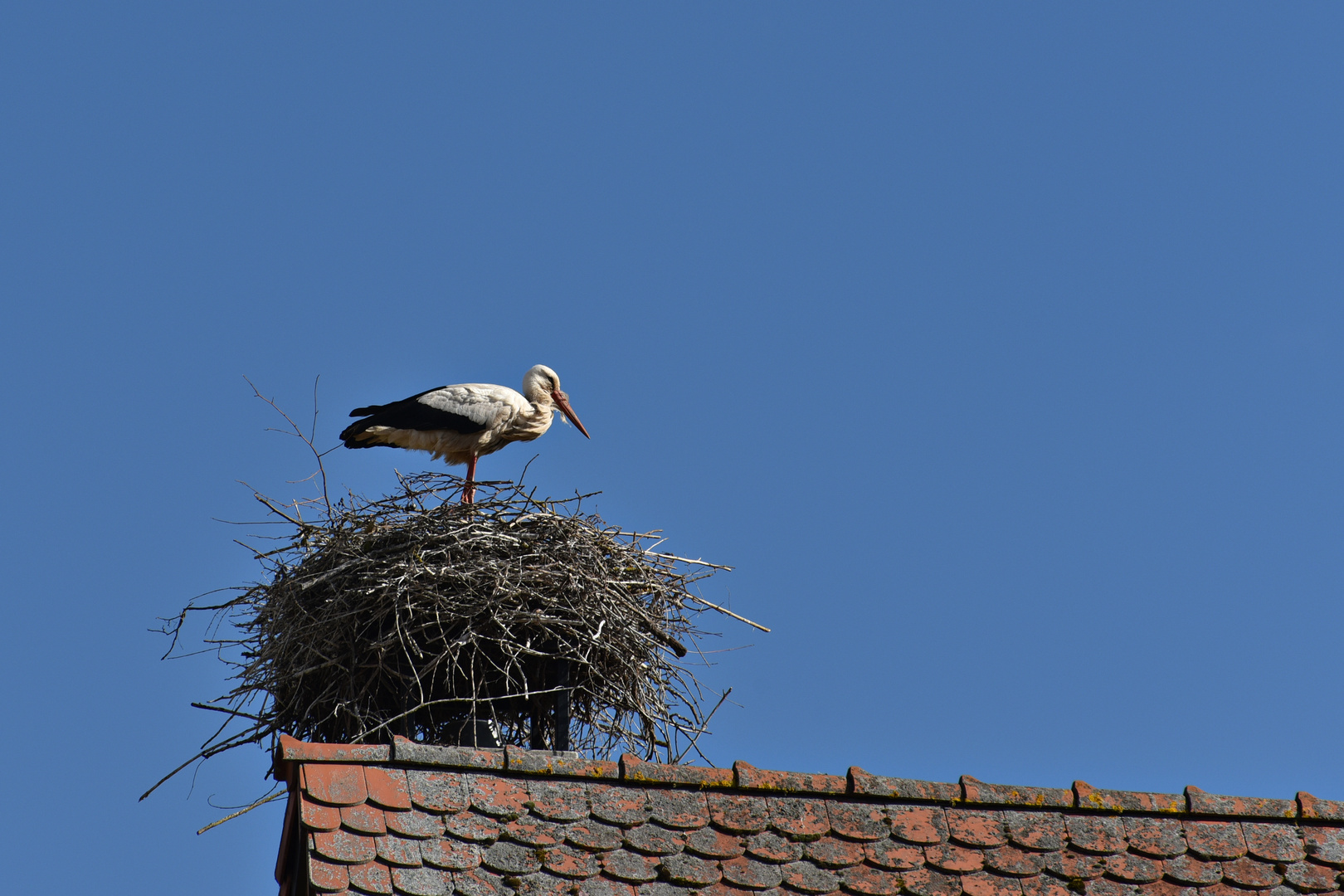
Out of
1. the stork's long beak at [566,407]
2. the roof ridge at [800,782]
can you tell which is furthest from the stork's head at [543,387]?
the roof ridge at [800,782]

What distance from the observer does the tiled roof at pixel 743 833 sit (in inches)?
185

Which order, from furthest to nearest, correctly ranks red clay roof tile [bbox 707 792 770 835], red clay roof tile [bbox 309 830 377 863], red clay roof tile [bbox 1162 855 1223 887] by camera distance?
red clay roof tile [bbox 1162 855 1223 887], red clay roof tile [bbox 707 792 770 835], red clay roof tile [bbox 309 830 377 863]

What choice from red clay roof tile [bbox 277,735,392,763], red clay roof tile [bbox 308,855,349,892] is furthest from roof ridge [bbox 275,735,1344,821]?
red clay roof tile [bbox 308,855,349,892]

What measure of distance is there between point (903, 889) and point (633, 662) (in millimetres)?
3178

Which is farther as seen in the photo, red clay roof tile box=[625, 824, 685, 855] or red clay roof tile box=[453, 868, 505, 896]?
red clay roof tile box=[625, 824, 685, 855]

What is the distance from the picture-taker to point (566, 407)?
470 inches

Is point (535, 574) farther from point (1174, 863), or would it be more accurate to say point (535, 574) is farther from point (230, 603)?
point (1174, 863)

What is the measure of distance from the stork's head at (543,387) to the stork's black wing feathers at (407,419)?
875mm

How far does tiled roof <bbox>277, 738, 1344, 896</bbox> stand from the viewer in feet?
15.4

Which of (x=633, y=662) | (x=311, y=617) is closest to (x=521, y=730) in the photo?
(x=633, y=662)

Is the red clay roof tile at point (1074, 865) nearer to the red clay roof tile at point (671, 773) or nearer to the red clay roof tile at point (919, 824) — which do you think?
the red clay roof tile at point (919, 824)

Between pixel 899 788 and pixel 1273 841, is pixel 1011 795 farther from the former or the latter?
pixel 1273 841

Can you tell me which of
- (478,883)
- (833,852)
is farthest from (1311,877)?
(478,883)

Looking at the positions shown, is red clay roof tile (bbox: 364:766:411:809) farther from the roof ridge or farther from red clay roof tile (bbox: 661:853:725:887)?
red clay roof tile (bbox: 661:853:725:887)
